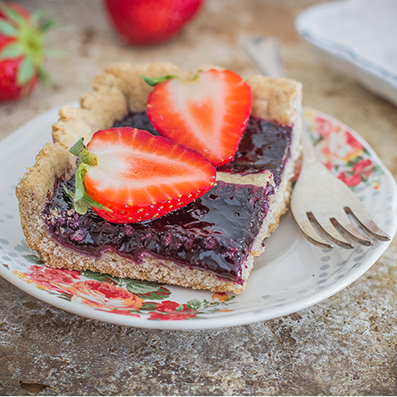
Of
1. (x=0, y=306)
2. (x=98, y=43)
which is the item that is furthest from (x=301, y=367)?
(x=98, y=43)

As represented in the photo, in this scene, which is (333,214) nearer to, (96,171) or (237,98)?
(237,98)

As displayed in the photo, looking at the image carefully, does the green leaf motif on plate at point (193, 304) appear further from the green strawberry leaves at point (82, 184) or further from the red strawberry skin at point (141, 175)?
the green strawberry leaves at point (82, 184)

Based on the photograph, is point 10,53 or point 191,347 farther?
point 10,53

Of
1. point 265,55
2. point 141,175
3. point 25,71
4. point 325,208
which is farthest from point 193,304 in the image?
point 25,71

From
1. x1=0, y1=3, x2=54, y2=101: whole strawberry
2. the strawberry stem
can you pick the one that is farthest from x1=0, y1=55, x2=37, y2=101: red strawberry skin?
the strawberry stem

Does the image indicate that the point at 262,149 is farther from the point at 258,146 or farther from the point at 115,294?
the point at 115,294
